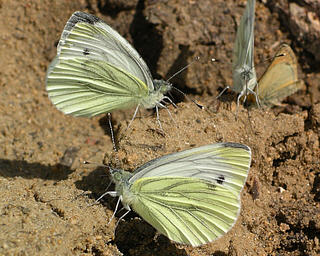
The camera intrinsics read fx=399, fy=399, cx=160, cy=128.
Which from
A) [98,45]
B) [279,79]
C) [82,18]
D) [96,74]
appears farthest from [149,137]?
[279,79]

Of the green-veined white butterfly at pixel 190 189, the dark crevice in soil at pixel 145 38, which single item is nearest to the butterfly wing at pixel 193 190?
the green-veined white butterfly at pixel 190 189

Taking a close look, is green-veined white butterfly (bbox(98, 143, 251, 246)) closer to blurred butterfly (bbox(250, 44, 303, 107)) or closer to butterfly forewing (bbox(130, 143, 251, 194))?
butterfly forewing (bbox(130, 143, 251, 194))

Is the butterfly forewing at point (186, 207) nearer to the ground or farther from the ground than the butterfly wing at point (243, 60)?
nearer to the ground

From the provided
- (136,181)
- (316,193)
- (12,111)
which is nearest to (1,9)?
(12,111)

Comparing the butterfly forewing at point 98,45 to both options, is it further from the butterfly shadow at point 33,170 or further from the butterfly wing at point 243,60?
the butterfly shadow at point 33,170

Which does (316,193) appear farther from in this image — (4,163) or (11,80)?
(11,80)

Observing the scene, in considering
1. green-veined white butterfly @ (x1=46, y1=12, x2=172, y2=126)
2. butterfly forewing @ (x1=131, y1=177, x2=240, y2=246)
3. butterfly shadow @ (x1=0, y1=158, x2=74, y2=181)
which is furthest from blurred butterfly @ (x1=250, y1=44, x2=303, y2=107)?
butterfly shadow @ (x1=0, y1=158, x2=74, y2=181)
